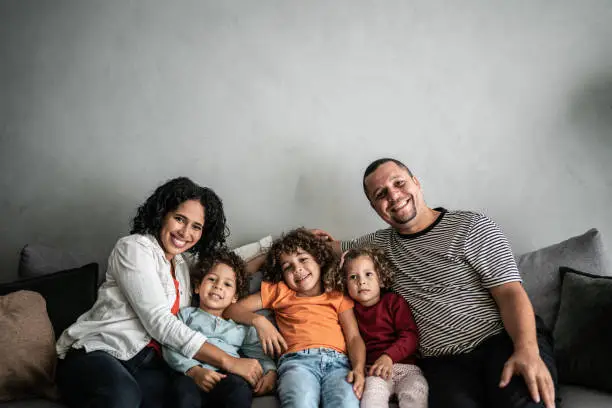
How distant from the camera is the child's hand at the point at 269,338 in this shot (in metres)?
1.84

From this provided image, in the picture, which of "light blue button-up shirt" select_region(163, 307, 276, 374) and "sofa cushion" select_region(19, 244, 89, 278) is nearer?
"light blue button-up shirt" select_region(163, 307, 276, 374)

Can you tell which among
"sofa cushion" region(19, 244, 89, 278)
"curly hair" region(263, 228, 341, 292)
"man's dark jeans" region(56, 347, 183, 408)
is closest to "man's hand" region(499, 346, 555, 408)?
"curly hair" region(263, 228, 341, 292)

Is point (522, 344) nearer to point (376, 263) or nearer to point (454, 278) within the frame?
point (454, 278)

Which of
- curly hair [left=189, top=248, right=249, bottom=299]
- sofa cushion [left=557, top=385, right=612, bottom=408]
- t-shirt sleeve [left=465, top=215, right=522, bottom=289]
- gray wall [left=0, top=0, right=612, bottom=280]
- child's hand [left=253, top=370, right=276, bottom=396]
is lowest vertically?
child's hand [left=253, top=370, right=276, bottom=396]

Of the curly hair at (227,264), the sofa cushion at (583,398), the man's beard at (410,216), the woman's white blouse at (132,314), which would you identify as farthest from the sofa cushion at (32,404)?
the sofa cushion at (583,398)

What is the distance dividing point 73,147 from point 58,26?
0.62 m

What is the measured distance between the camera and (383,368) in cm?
170

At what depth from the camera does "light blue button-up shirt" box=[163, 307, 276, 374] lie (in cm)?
186

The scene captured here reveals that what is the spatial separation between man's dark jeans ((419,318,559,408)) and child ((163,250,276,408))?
583 millimetres

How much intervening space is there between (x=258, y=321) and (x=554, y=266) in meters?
1.21

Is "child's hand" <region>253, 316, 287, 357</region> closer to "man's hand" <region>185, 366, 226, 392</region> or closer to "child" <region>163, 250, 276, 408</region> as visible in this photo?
"child" <region>163, 250, 276, 408</region>

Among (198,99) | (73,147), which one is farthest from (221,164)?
(73,147)

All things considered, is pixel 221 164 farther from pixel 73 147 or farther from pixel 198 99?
pixel 73 147

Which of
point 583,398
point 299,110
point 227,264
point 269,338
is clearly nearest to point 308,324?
point 269,338
